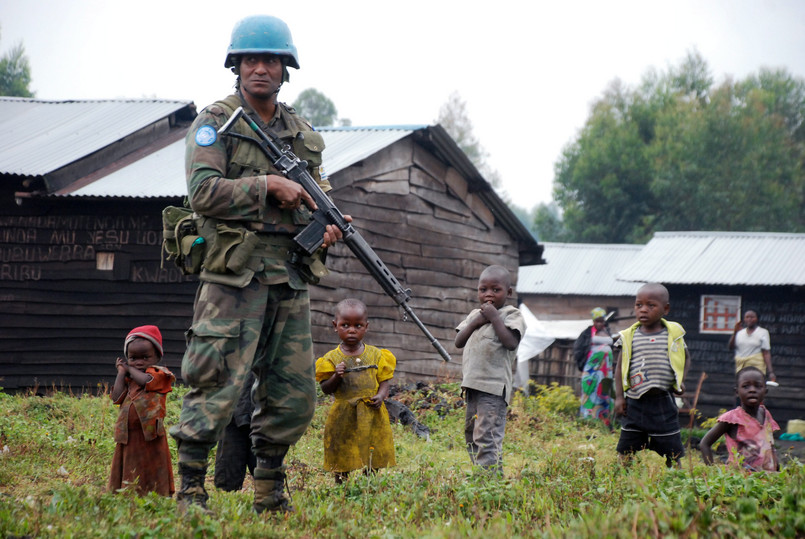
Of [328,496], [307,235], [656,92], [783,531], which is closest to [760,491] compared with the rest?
[783,531]

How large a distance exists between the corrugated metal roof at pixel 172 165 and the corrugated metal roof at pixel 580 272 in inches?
713

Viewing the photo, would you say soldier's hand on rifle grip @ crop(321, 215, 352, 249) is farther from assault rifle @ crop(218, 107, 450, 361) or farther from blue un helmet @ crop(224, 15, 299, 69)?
blue un helmet @ crop(224, 15, 299, 69)

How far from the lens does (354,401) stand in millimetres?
5406

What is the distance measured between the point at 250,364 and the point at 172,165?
27.7ft

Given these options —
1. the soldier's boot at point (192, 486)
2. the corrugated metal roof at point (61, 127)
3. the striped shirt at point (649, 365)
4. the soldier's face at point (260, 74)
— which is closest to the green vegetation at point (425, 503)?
the soldier's boot at point (192, 486)

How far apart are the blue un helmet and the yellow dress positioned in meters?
2.09

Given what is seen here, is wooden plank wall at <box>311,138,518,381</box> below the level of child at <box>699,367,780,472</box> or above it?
above

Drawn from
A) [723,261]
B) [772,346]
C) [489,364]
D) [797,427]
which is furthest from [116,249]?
[723,261]

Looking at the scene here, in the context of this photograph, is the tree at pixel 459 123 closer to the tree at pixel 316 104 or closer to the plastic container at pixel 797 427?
the tree at pixel 316 104

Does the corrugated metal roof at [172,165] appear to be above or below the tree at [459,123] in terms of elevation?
below

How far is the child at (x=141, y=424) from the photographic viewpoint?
473 cm

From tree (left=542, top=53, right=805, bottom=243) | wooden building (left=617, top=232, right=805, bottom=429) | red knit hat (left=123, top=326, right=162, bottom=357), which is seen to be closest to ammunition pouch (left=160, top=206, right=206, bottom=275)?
red knit hat (left=123, top=326, right=162, bottom=357)

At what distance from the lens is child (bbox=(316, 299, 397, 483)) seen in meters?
5.35

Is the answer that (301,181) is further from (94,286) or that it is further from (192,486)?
(94,286)
